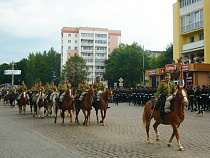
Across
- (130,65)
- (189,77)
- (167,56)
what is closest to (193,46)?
(189,77)

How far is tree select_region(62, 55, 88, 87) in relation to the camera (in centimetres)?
8938

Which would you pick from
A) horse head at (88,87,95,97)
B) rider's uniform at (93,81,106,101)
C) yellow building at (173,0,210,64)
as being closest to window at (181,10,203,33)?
yellow building at (173,0,210,64)

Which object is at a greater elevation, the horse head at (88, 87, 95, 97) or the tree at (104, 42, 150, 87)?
the tree at (104, 42, 150, 87)

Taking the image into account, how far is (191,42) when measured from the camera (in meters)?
44.8

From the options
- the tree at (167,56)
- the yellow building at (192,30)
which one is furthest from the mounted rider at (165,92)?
the tree at (167,56)

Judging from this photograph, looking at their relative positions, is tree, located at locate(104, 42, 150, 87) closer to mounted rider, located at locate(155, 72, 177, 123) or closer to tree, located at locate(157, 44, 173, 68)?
tree, located at locate(157, 44, 173, 68)

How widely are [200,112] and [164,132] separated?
8.38 meters

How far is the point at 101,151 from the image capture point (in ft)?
27.0

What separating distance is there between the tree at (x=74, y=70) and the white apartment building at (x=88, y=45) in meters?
18.6

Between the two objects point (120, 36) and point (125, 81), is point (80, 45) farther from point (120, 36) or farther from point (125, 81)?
point (125, 81)

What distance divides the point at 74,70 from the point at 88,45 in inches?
959

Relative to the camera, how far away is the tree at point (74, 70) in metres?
89.4

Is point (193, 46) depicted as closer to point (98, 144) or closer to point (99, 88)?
point (99, 88)

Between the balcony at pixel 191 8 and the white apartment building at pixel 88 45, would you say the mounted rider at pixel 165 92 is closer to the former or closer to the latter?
the balcony at pixel 191 8
